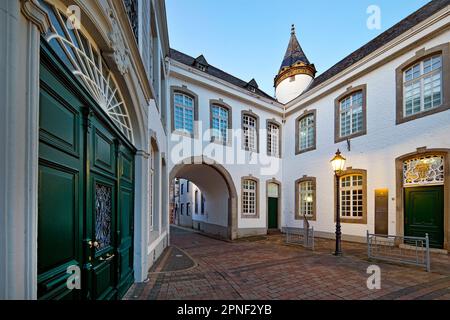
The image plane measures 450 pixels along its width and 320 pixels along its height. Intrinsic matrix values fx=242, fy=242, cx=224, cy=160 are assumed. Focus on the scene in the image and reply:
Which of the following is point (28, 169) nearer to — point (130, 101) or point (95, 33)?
point (95, 33)

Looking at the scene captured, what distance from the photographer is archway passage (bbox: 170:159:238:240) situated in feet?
41.0

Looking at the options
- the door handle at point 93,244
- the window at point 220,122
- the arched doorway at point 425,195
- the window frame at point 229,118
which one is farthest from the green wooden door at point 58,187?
the arched doorway at point 425,195

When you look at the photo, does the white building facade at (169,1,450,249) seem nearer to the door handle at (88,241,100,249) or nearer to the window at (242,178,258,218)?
the window at (242,178,258,218)

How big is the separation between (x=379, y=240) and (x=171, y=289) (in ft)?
28.7

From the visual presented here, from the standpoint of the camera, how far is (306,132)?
46.2 feet

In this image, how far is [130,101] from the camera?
15.4ft

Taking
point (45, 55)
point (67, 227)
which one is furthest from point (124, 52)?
point (67, 227)

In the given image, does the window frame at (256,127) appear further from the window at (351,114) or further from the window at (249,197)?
the window at (351,114)

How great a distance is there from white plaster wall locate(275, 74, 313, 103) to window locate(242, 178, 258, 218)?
8287 mm

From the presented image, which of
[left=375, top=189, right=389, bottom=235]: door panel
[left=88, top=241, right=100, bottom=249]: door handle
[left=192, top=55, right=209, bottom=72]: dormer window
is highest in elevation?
[left=192, top=55, right=209, bottom=72]: dormer window

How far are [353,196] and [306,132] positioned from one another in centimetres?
455

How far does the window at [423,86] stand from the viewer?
8727mm

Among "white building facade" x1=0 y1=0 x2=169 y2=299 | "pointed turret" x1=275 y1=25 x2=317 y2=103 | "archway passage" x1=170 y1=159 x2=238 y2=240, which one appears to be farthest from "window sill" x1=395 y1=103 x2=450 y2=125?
"white building facade" x1=0 y1=0 x2=169 y2=299

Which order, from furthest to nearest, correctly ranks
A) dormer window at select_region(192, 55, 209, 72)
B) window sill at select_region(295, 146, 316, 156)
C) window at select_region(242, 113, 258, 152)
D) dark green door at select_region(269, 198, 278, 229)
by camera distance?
dark green door at select_region(269, 198, 278, 229)
window at select_region(242, 113, 258, 152)
dormer window at select_region(192, 55, 209, 72)
window sill at select_region(295, 146, 316, 156)
